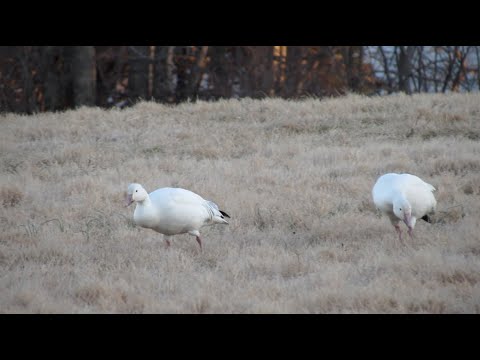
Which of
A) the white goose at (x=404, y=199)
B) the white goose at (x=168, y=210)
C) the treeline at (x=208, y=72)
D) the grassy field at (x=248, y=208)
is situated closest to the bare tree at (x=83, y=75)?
the treeline at (x=208, y=72)

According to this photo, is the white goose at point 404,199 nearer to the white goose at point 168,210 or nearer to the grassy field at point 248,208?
the grassy field at point 248,208

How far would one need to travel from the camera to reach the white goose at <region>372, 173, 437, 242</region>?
7.13m

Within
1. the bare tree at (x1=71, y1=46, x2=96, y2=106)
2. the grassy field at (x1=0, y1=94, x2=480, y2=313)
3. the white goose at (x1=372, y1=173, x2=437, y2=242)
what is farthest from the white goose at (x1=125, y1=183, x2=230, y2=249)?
the bare tree at (x1=71, y1=46, x2=96, y2=106)

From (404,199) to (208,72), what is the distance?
17.4m

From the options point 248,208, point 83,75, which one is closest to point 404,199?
point 248,208

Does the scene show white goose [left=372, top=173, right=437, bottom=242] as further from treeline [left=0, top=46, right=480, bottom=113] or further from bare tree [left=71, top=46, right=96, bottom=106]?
bare tree [left=71, top=46, right=96, bottom=106]

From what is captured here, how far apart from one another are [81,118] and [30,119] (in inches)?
47.6

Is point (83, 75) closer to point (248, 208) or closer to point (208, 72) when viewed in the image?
point (208, 72)

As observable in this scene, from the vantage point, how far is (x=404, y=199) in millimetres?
7113

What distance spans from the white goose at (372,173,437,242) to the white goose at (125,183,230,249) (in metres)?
1.83

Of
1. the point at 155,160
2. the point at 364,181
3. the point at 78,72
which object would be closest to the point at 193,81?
the point at 78,72

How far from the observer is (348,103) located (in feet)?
48.6

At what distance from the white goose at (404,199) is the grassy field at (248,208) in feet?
0.84

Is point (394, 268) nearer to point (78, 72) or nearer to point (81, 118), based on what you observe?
point (81, 118)
